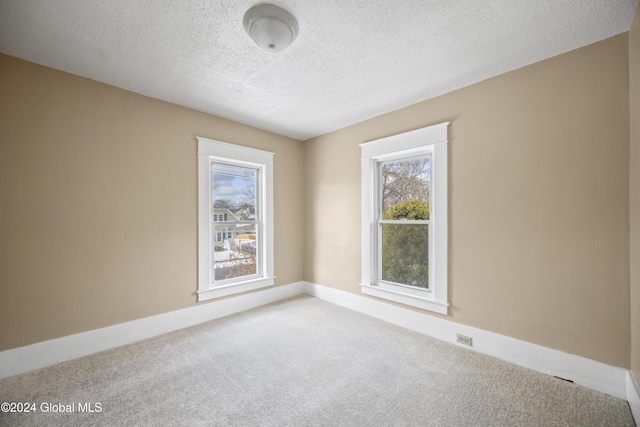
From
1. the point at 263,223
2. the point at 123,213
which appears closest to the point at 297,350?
the point at 263,223

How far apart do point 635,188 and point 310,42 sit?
2455 millimetres

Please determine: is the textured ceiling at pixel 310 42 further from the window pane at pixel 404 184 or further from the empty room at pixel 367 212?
the window pane at pixel 404 184

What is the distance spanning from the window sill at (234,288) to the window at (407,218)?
1.46 metres

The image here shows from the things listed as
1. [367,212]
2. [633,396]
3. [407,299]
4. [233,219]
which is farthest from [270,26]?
[633,396]

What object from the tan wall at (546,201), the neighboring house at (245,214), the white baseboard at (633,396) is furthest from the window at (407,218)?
the neighboring house at (245,214)

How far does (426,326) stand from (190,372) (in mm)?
2357

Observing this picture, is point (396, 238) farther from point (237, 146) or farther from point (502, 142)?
point (237, 146)

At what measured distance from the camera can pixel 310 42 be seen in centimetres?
196

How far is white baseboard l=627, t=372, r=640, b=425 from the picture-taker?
1.59 m

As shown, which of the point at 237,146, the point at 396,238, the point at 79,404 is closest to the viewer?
the point at 79,404

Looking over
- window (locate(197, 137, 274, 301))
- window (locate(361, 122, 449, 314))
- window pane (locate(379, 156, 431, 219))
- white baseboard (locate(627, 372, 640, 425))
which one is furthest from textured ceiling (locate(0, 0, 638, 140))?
white baseboard (locate(627, 372, 640, 425))

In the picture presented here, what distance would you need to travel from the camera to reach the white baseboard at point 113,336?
212 cm

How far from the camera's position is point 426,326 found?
2832 mm

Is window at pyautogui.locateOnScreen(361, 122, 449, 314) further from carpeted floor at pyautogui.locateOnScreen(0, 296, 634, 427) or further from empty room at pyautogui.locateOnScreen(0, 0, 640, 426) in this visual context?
carpeted floor at pyautogui.locateOnScreen(0, 296, 634, 427)
